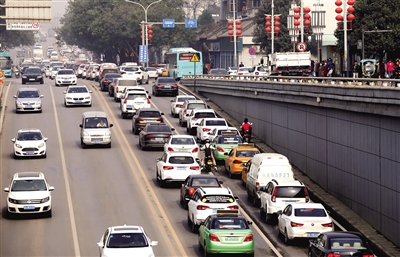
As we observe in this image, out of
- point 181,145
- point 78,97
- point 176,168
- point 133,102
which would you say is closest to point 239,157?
point 181,145

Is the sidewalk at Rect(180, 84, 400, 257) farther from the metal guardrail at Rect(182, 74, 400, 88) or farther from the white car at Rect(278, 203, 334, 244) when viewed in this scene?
the metal guardrail at Rect(182, 74, 400, 88)

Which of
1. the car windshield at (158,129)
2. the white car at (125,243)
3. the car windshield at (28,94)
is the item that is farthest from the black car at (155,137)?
the white car at (125,243)

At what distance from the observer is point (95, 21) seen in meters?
147

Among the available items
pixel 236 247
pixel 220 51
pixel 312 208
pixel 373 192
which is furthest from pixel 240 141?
pixel 220 51

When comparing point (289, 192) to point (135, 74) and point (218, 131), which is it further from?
point (135, 74)

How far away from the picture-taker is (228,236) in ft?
89.6

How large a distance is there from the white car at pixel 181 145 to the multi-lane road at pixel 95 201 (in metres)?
1.41

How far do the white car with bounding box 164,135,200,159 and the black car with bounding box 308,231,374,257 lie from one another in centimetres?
1773

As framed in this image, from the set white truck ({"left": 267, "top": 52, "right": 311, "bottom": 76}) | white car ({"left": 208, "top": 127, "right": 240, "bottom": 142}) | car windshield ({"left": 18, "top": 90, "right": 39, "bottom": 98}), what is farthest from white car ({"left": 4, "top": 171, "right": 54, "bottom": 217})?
white truck ({"left": 267, "top": 52, "right": 311, "bottom": 76})

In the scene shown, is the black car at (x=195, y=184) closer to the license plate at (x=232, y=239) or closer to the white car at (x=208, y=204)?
the white car at (x=208, y=204)

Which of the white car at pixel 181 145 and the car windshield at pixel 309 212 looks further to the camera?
the white car at pixel 181 145

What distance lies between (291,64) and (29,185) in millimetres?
29866

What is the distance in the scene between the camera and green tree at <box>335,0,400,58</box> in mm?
74562

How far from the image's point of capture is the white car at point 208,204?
1223 inches
